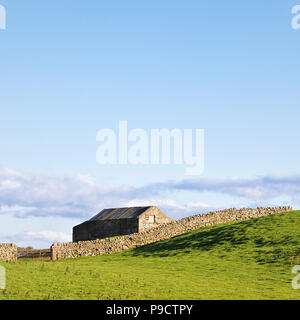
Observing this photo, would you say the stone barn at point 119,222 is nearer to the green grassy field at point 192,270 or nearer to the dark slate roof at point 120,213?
the dark slate roof at point 120,213

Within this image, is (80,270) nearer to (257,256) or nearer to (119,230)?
(257,256)

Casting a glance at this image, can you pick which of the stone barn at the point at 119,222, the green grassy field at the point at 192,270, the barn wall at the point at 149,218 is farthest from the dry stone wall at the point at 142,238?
the stone barn at the point at 119,222

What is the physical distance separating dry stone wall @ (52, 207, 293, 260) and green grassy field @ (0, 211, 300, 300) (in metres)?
2.32

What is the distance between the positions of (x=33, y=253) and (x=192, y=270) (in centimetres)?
2111

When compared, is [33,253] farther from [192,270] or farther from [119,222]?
[192,270]

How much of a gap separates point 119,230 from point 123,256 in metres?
17.9

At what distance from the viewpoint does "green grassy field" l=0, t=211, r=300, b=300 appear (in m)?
24.1

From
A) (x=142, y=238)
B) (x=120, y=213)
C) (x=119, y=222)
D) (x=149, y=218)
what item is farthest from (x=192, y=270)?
(x=120, y=213)

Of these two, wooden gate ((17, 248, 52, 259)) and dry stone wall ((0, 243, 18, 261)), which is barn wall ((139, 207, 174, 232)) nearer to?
wooden gate ((17, 248, 52, 259))

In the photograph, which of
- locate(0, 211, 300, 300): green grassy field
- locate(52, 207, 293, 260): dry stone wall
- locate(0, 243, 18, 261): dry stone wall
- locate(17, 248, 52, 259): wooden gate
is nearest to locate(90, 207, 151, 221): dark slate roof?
locate(52, 207, 293, 260): dry stone wall

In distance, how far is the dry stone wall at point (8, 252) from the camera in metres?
49.6

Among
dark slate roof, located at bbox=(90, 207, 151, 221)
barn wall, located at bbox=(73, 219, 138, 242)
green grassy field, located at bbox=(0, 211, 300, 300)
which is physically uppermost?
A: dark slate roof, located at bbox=(90, 207, 151, 221)

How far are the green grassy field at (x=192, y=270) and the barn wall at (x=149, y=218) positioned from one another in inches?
504
